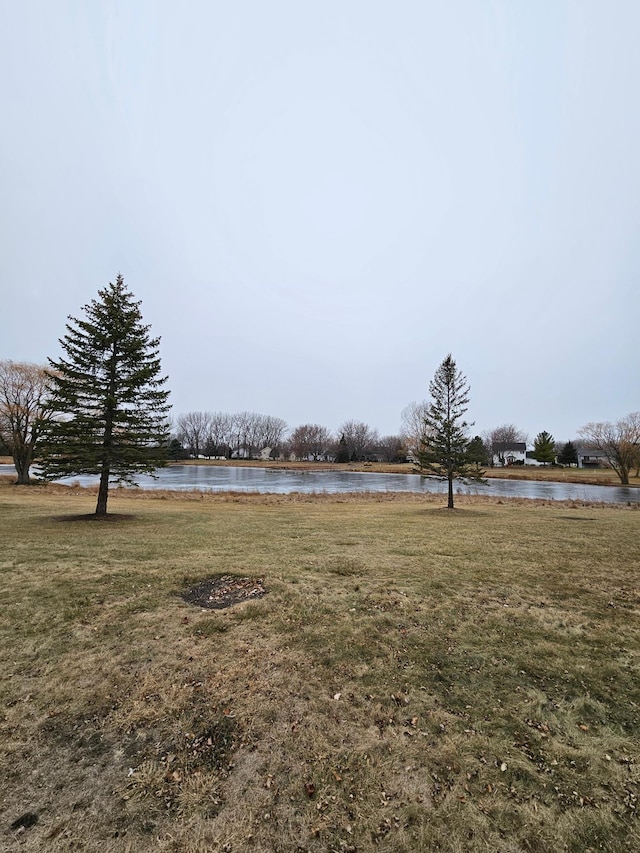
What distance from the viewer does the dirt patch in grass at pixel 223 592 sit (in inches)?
204

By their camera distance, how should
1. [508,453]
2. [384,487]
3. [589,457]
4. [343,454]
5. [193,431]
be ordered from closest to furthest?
1. [384,487]
2. [589,457]
3. [508,453]
4. [343,454]
5. [193,431]

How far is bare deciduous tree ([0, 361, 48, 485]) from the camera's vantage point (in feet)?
89.4

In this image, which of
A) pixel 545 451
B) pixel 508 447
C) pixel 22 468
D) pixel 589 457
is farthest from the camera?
pixel 508 447

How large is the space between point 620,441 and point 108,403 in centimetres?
5400

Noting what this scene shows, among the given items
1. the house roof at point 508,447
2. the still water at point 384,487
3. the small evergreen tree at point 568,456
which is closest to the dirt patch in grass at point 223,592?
the still water at point 384,487

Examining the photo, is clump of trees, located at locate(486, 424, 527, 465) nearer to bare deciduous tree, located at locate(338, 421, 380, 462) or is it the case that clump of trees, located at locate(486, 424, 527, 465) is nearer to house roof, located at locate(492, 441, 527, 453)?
house roof, located at locate(492, 441, 527, 453)

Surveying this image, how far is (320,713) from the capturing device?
2990mm

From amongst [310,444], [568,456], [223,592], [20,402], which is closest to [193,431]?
[310,444]

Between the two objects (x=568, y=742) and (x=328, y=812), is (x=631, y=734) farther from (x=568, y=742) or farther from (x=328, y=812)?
(x=328, y=812)

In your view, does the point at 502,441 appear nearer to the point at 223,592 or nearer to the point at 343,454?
the point at 343,454

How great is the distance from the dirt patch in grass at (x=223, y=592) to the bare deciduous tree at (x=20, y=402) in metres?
28.5

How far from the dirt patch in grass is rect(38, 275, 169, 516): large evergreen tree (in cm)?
796

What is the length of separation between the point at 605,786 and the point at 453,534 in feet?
27.6

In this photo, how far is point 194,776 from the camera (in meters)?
2.41
